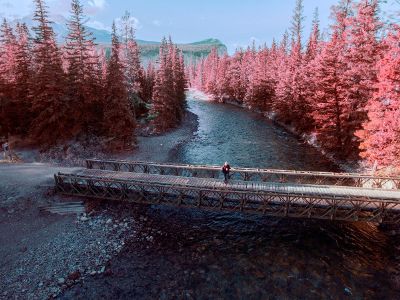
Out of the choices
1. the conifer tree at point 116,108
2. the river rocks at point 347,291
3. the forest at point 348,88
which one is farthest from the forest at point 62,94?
the river rocks at point 347,291

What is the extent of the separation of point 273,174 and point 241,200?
30.6 feet

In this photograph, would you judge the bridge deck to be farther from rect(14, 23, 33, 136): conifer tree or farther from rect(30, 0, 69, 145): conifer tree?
rect(14, 23, 33, 136): conifer tree

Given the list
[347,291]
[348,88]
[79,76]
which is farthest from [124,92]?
[347,291]

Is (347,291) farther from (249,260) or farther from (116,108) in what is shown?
(116,108)

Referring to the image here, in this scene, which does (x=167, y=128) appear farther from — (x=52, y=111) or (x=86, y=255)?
(x=86, y=255)

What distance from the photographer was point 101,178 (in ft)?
63.5

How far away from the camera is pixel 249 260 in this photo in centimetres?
1488

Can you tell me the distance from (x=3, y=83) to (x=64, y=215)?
25.2 metres

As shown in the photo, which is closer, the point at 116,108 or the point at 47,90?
the point at 47,90

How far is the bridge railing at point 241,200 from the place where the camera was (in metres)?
16.2


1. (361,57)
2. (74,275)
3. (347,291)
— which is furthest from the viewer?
(361,57)

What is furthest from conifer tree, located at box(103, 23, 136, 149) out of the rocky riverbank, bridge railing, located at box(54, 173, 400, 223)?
bridge railing, located at box(54, 173, 400, 223)

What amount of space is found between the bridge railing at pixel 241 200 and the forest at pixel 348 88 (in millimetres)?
6855

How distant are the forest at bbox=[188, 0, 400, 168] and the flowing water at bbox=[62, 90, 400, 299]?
8776 mm
